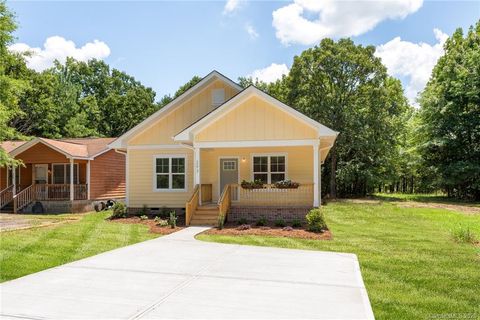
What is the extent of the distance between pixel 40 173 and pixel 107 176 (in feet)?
12.8

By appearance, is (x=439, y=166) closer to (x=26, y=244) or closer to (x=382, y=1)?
(x=382, y=1)

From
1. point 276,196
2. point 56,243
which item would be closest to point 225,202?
point 276,196

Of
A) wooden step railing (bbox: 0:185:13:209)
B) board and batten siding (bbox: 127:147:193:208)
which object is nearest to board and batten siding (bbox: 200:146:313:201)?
board and batten siding (bbox: 127:147:193:208)

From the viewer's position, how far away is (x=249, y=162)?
17.5 m

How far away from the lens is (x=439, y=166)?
31.0 m

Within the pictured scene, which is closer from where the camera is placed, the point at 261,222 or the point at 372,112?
the point at 261,222

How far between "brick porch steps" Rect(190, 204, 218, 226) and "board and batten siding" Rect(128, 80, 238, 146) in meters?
4.73

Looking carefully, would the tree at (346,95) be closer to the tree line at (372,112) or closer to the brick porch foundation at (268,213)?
the tree line at (372,112)

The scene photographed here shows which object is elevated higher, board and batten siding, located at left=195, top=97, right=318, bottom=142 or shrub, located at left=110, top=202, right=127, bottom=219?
board and batten siding, located at left=195, top=97, right=318, bottom=142

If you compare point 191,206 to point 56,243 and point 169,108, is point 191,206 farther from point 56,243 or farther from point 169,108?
point 169,108

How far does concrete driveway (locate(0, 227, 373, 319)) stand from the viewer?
4848 mm

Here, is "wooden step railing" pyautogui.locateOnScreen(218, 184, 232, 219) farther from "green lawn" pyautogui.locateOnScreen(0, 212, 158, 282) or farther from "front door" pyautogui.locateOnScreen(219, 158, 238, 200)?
"green lawn" pyautogui.locateOnScreen(0, 212, 158, 282)

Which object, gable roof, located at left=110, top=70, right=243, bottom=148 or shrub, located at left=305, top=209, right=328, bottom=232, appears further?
gable roof, located at left=110, top=70, right=243, bottom=148

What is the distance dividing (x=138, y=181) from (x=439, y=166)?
82.1 ft
